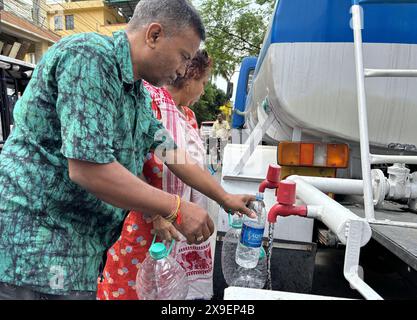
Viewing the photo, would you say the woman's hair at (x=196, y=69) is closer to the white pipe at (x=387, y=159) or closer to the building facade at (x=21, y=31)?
the white pipe at (x=387, y=159)

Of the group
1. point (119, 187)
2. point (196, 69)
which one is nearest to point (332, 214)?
point (119, 187)

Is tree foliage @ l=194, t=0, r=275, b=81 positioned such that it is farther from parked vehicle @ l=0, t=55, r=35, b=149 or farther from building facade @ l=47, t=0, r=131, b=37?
building facade @ l=47, t=0, r=131, b=37

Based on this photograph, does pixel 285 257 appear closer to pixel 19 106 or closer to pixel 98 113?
pixel 98 113

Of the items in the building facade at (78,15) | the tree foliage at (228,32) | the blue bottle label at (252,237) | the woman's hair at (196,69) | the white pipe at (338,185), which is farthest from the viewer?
the building facade at (78,15)

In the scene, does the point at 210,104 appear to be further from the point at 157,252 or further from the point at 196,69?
the point at 157,252

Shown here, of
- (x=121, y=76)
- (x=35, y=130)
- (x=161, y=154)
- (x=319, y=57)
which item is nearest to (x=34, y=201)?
(x=35, y=130)

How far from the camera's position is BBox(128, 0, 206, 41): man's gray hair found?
1.21m

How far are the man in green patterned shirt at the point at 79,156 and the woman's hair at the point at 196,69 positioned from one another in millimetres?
806

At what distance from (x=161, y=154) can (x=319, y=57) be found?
3.25 ft

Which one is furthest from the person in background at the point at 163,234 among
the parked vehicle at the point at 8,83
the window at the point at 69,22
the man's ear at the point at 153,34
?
the window at the point at 69,22

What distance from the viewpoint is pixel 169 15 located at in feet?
3.97

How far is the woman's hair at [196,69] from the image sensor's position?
213cm

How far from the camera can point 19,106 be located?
122cm

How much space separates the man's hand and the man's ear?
58cm
